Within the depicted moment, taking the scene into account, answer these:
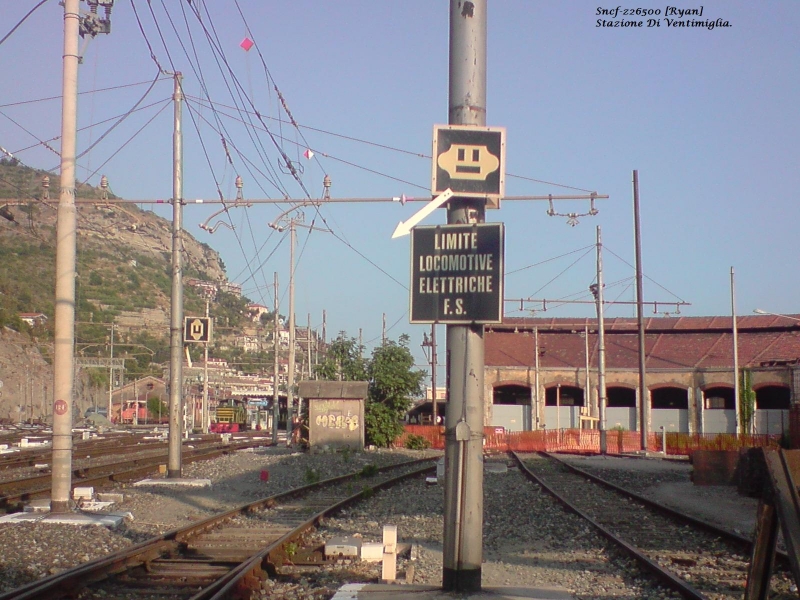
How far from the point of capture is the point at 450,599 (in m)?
6.53

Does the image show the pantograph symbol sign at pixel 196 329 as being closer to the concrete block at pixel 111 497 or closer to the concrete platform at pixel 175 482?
the concrete platform at pixel 175 482

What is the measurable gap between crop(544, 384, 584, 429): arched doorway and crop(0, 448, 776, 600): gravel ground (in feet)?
123

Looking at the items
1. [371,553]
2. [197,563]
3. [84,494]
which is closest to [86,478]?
[84,494]

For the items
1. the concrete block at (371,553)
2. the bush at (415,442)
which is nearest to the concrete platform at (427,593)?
the concrete block at (371,553)

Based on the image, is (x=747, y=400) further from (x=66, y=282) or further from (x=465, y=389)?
(x=465, y=389)

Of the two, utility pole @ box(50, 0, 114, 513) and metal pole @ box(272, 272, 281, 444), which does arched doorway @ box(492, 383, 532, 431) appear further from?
utility pole @ box(50, 0, 114, 513)

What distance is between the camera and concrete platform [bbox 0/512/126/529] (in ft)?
40.6

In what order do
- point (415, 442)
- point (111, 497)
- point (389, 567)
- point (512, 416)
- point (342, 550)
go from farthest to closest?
point (512, 416) → point (415, 442) → point (111, 497) → point (342, 550) → point (389, 567)

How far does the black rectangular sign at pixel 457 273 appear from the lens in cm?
677

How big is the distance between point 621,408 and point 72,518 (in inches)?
1919

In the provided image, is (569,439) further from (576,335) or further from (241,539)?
(241,539)

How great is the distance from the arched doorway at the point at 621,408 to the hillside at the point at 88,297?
2976cm

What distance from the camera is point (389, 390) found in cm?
4322

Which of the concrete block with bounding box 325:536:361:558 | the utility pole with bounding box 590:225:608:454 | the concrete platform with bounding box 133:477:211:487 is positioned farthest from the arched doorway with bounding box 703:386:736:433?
the concrete block with bounding box 325:536:361:558
